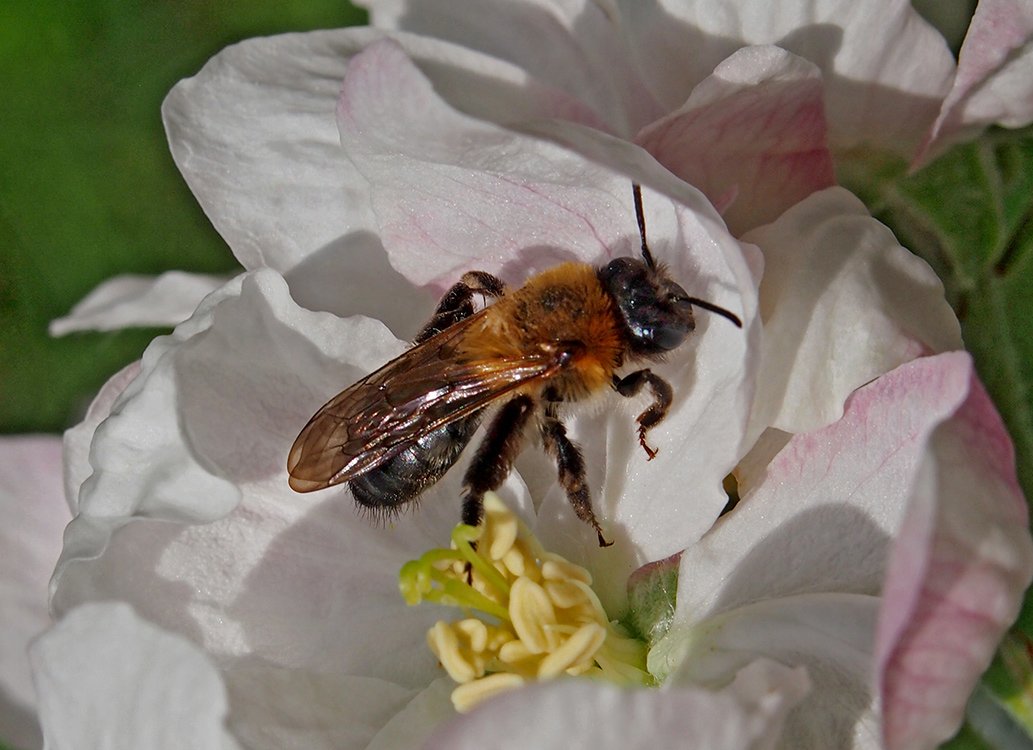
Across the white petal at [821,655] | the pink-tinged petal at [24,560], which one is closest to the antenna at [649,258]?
the white petal at [821,655]

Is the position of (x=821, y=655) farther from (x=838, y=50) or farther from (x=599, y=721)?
(x=838, y=50)

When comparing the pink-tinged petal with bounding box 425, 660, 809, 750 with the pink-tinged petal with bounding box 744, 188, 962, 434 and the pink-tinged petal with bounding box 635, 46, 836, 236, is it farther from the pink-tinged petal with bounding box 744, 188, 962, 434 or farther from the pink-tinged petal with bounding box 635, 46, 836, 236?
the pink-tinged petal with bounding box 635, 46, 836, 236

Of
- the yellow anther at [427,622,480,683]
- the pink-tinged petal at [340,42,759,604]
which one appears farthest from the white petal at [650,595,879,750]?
the yellow anther at [427,622,480,683]

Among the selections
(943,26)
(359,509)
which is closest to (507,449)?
(359,509)

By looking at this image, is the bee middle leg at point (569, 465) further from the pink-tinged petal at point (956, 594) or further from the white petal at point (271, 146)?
the pink-tinged petal at point (956, 594)

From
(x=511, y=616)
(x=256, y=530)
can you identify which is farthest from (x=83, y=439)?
Answer: (x=511, y=616)

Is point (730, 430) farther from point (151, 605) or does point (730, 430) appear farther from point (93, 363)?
point (93, 363)
